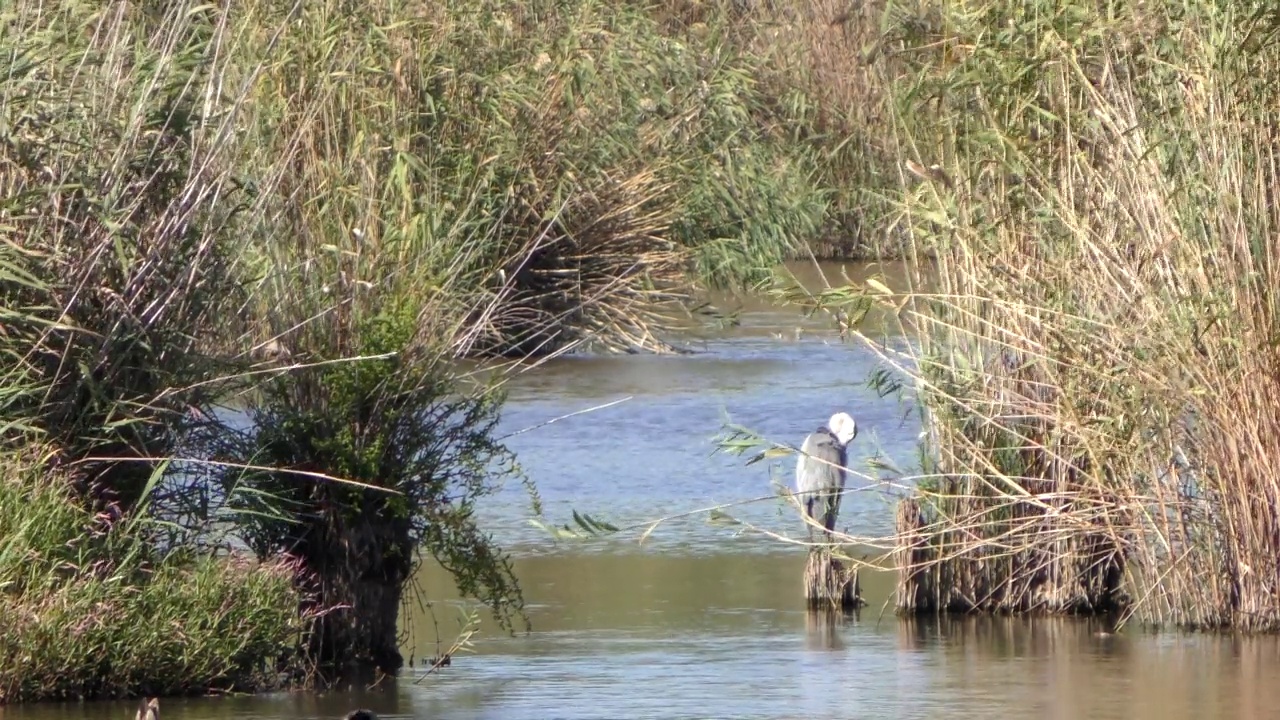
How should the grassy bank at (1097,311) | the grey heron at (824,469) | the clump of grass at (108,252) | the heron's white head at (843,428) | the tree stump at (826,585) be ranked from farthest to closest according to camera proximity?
the heron's white head at (843,428) → the grey heron at (824,469) → the tree stump at (826,585) → the grassy bank at (1097,311) → the clump of grass at (108,252)

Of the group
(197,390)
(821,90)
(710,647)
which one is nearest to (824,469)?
(710,647)

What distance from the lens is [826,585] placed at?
29.0 feet

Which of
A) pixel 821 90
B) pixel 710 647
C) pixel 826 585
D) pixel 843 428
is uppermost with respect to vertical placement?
pixel 821 90

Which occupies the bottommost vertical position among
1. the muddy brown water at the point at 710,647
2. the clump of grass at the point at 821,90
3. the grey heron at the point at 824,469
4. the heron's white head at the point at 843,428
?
the muddy brown water at the point at 710,647

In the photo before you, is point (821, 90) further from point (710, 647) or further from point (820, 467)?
point (710, 647)

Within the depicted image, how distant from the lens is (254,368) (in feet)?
23.2

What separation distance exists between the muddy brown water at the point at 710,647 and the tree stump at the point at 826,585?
12cm

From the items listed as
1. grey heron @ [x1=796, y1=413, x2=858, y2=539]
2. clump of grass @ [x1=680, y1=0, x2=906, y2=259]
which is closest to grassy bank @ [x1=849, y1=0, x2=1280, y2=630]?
grey heron @ [x1=796, y1=413, x2=858, y2=539]

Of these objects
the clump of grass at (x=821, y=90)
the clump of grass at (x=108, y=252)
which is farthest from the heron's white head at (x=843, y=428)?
the clump of grass at (x=821, y=90)

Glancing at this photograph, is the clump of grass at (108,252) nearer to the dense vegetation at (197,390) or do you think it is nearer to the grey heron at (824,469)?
the dense vegetation at (197,390)

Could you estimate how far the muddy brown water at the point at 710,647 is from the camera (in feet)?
21.9

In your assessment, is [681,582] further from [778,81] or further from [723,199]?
[778,81]

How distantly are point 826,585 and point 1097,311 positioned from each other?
1.89 metres

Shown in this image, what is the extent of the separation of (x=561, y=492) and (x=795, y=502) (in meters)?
3.55
